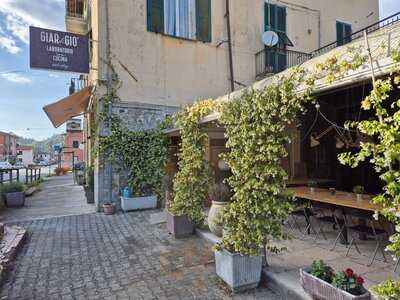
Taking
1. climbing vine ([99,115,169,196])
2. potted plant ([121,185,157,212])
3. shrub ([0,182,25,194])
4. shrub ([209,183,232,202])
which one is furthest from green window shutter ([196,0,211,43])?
shrub ([0,182,25,194])

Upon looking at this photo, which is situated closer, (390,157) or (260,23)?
(390,157)

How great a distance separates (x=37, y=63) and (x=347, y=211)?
9.03 meters

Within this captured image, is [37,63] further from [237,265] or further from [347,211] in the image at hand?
[347,211]

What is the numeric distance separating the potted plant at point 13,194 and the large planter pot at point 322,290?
10508 millimetres

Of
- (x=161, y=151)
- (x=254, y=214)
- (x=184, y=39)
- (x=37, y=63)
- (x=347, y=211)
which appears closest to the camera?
(x=254, y=214)

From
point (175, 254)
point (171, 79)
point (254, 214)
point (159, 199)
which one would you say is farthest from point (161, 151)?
point (254, 214)

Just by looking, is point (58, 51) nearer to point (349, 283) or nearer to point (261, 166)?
point (261, 166)

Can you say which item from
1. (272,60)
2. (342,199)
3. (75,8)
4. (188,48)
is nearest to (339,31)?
(272,60)

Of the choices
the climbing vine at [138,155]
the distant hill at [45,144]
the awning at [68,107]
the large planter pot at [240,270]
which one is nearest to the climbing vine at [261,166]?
the large planter pot at [240,270]

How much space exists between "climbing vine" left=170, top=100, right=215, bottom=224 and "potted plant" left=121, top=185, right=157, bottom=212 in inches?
138

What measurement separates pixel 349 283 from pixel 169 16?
10.3 meters

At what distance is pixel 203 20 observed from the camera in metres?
11.2

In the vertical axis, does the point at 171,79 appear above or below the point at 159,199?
A: above

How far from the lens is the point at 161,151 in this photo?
1023cm
